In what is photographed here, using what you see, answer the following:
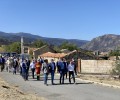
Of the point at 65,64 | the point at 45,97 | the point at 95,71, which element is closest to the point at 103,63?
the point at 95,71

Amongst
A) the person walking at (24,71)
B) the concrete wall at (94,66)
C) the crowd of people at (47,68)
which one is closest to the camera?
the crowd of people at (47,68)

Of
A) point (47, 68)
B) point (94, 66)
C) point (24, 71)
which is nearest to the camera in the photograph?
point (47, 68)

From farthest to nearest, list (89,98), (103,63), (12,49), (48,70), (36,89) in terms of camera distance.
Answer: (12,49) → (103,63) → (48,70) → (36,89) → (89,98)

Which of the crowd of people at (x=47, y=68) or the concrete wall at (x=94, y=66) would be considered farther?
the concrete wall at (x=94, y=66)

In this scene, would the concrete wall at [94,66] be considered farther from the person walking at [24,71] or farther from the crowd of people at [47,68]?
the person walking at [24,71]

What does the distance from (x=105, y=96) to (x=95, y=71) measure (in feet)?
108

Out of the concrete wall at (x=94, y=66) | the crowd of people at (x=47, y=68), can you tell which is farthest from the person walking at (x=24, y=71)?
the concrete wall at (x=94, y=66)

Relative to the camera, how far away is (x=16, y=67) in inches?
1471

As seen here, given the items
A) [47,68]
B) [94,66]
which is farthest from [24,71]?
[94,66]

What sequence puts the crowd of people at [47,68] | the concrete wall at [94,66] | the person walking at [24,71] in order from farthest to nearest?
the concrete wall at [94,66] < the person walking at [24,71] < the crowd of people at [47,68]

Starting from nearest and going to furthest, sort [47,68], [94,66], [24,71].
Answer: [47,68]
[24,71]
[94,66]

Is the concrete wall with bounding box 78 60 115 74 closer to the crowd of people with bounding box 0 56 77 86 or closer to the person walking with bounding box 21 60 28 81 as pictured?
the crowd of people with bounding box 0 56 77 86

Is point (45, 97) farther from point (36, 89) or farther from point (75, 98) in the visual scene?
point (36, 89)

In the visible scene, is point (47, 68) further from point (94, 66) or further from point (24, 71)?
point (94, 66)
